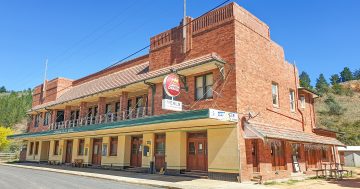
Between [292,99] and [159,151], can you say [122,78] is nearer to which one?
[159,151]

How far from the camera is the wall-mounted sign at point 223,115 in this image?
1469 centimetres

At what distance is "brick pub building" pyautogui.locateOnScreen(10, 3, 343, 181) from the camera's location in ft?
54.3

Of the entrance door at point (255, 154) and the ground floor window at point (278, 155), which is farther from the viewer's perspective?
the ground floor window at point (278, 155)

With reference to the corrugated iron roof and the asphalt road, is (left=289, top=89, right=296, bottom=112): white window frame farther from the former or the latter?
the asphalt road

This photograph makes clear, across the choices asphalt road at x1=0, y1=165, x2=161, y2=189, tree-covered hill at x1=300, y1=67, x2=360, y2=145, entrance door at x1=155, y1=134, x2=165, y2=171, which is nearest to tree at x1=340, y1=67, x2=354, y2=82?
tree-covered hill at x1=300, y1=67, x2=360, y2=145

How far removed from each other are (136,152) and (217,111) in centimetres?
1102

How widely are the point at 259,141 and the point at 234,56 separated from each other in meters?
5.25

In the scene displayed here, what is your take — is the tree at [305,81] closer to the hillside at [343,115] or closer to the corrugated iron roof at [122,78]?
the hillside at [343,115]

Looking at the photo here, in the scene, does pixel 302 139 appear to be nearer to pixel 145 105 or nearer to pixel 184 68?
pixel 184 68

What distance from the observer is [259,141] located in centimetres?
1722

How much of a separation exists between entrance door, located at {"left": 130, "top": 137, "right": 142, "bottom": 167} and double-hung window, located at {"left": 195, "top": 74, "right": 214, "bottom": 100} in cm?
735

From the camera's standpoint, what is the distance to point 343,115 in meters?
73.0

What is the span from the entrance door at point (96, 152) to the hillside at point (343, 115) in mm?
39498

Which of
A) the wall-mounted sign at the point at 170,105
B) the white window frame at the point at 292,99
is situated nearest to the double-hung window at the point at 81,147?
the wall-mounted sign at the point at 170,105
